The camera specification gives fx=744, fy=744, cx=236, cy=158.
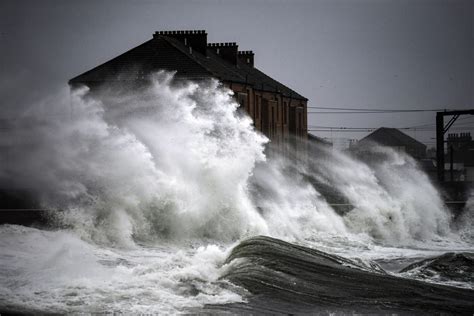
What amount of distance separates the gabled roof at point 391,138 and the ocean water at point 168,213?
61.1m

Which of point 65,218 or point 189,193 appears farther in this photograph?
point 189,193

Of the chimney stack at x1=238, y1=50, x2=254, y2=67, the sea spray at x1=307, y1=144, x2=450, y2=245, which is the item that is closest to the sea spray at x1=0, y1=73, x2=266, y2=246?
the sea spray at x1=307, y1=144, x2=450, y2=245

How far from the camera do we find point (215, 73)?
131 feet

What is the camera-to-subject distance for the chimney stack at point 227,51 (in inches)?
2058

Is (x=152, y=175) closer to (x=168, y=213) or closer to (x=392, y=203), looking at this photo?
(x=168, y=213)

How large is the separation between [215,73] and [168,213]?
16213mm

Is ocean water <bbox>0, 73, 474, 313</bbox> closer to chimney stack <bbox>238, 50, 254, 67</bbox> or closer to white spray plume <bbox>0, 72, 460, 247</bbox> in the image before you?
white spray plume <bbox>0, 72, 460, 247</bbox>

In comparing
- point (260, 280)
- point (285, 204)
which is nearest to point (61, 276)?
point (260, 280)

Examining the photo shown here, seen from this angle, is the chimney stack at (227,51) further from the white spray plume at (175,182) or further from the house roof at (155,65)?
the white spray plume at (175,182)

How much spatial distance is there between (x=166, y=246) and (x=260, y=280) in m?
7.20

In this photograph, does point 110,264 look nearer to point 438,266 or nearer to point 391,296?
point 391,296

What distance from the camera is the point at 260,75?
186 ft

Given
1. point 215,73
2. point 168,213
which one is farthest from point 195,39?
point 168,213

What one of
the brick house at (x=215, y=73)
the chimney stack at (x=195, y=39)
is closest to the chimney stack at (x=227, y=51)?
the brick house at (x=215, y=73)
